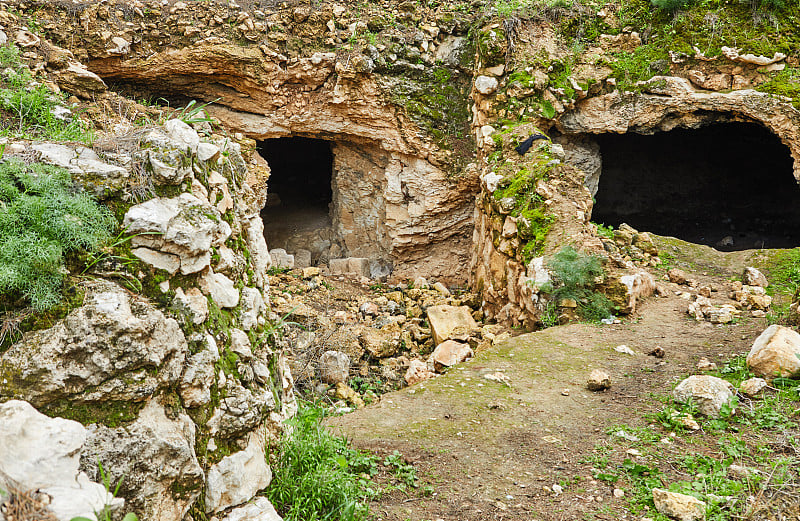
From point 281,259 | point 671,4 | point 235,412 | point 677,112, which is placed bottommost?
point 281,259

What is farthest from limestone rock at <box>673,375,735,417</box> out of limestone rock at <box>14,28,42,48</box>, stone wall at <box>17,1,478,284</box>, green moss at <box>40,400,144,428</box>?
limestone rock at <box>14,28,42,48</box>

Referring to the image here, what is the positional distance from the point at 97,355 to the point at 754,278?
7.20m

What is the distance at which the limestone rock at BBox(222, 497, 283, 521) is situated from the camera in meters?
2.52

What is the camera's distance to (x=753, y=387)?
3.96 m

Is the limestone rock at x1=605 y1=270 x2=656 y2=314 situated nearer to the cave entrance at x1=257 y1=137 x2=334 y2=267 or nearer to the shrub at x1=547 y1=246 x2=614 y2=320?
the shrub at x1=547 y1=246 x2=614 y2=320

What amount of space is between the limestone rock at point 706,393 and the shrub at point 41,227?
4.02 metres

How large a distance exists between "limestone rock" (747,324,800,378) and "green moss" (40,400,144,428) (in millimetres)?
4300

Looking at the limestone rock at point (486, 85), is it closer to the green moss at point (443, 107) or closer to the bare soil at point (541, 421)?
the green moss at point (443, 107)

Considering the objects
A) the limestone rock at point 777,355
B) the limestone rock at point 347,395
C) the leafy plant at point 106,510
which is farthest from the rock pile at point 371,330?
the leafy plant at point 106,510

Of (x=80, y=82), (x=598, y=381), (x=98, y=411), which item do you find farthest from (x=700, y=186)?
(x=98, y=411)

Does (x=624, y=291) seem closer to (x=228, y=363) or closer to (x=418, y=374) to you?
(x=418, y=374)

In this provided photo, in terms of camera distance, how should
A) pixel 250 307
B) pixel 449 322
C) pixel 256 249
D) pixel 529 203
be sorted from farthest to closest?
pixel 449 322
pixel 529 203
pixel 256 249
pixel 250 307

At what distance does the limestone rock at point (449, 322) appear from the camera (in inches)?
270

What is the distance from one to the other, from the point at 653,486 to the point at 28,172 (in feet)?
12.3
